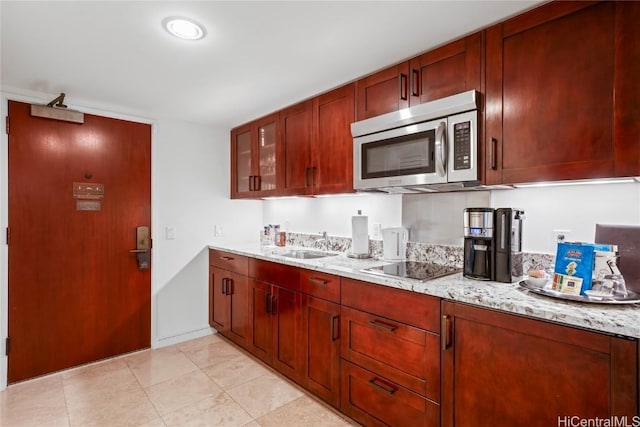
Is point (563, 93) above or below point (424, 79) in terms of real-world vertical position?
below

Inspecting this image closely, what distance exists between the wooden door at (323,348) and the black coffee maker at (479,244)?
79 centimetres

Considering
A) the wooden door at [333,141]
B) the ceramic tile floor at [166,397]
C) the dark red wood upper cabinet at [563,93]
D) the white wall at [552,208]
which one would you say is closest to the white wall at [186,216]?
the ceramic tile floor at [166,397]

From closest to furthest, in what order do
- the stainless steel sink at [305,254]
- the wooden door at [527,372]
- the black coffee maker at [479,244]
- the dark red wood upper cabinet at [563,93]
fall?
the wooden door at [527,372]
the dark red wood upper cabinet at [563,93]
the black coffee maker at [479,244]
the stainless steel sink at [305,254]

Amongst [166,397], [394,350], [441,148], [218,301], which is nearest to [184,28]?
[441,148]

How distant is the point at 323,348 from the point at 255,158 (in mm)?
1871

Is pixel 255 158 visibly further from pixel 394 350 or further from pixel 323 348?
pixel 394 350

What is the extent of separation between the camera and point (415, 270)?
1.95 meters

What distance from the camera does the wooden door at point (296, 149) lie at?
8.48 ft

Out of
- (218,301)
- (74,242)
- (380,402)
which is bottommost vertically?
(380,402)

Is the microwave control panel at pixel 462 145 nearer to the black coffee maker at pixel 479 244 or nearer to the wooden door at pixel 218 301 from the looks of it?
the black coffee maker at pixel 479 244

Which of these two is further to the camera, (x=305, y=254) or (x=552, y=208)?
(x=305, y=254)

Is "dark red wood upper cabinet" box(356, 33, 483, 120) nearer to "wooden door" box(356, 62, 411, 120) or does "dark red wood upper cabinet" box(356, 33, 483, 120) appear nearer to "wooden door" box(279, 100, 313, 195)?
"wooden door" box(356, 62, 411, 120)

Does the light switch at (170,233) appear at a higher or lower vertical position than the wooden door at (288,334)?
higher

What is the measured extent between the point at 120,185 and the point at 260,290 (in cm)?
154
